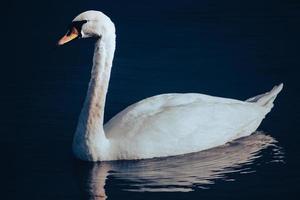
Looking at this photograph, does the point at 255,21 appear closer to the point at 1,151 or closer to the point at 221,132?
the point at 221,132

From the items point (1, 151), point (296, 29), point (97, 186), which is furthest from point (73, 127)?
point (296, 29)

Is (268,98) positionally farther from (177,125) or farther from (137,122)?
(137,122)

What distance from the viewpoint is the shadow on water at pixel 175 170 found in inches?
476

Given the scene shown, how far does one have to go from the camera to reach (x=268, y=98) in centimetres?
1459

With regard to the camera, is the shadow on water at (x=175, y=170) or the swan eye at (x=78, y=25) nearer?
the shadow on water at (x=175, y=170)

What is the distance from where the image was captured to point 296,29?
19.3 metres

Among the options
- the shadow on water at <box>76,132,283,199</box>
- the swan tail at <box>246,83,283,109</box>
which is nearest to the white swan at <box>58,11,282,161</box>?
the shadow on water at <box>76,132,283,199</box>

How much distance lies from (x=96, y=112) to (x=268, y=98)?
2803 millimetres

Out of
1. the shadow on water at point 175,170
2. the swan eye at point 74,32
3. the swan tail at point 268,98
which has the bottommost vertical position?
the shadow on water at point 175,170

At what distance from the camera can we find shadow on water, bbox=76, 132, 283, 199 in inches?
476

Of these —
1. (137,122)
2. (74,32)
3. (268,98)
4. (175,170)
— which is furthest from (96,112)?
(268,98)

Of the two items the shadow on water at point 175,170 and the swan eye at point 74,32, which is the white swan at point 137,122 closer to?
the swan eye at point 74,32

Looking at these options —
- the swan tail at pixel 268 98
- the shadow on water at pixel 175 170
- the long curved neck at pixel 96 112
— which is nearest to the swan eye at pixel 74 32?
the long curved neck at pixel 96 112

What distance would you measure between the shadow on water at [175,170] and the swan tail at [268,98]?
96 centimetres
